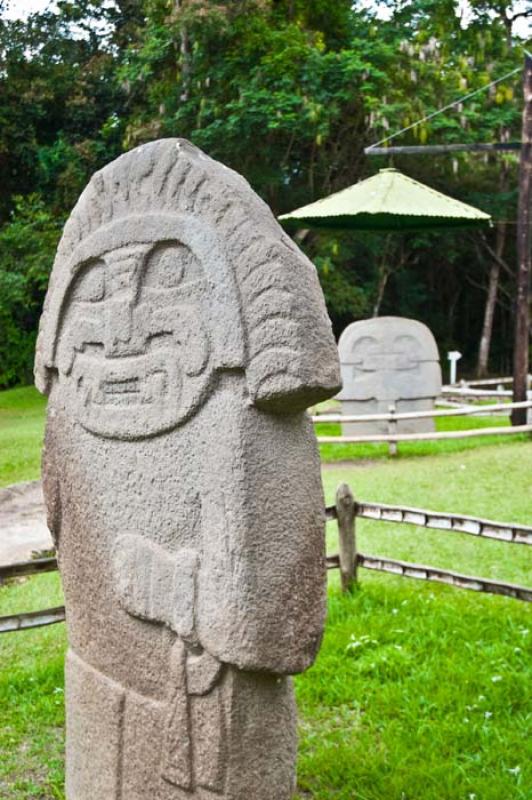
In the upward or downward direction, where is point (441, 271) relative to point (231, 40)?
downward

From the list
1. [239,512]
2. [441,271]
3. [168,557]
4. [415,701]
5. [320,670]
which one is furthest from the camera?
[441,271]

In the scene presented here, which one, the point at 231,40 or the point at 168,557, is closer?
the point at 168,557

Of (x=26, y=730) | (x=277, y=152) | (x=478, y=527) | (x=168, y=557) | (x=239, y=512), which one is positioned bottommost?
(x=26, y=730)

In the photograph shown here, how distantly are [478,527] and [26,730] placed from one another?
7.95 feet

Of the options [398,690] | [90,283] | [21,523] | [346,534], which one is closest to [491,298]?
[21,523]

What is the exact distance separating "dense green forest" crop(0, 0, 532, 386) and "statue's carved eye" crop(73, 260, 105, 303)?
935 cm

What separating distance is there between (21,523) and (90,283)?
18.4 ft

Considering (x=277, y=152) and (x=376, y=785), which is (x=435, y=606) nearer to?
(x=376, y=785)

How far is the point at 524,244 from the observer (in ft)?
33.1

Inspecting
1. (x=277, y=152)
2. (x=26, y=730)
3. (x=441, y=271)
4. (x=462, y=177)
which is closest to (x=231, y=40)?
(x=277, y=152)

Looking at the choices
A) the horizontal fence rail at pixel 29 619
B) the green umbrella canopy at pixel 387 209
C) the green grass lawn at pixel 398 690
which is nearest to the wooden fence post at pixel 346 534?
the green grass lawn at pixel 398 690

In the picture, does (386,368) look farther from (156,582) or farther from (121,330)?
(156,582)

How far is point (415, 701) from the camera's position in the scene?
3.92 meters

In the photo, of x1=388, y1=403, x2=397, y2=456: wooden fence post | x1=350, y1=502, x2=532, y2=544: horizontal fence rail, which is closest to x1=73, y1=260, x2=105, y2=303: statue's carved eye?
x1=350, y1=502, x2=532, y2=544: horizontal fence rail
